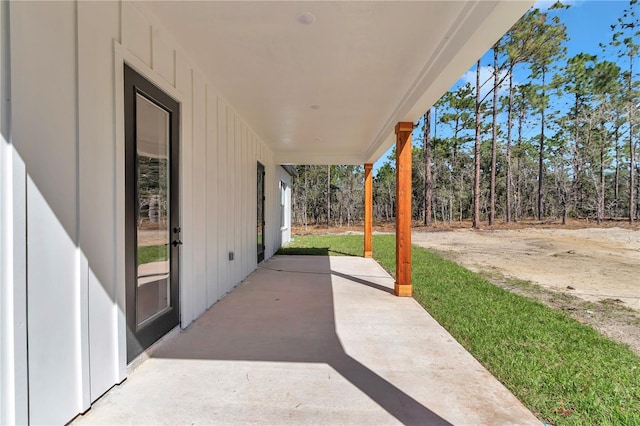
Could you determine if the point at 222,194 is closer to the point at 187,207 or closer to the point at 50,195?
the point at 187,207

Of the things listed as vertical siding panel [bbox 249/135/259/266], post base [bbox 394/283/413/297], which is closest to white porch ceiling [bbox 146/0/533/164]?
vertical siding panel [bbox 249/135/259/266]

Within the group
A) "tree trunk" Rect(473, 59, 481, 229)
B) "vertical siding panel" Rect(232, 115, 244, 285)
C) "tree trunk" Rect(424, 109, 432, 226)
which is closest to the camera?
"vertical siding panel" Rect(232, 115, 244, 285)


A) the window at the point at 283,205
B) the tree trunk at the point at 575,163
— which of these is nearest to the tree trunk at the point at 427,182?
the tree trunk at the point at 575,163

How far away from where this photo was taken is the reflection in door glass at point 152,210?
2.58m

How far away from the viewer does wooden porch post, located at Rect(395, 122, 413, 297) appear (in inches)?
188

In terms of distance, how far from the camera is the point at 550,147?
24.3m

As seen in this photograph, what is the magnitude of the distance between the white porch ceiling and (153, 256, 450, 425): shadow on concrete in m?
2.62

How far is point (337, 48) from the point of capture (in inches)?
122

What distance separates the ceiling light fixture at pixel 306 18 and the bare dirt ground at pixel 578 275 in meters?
4.29

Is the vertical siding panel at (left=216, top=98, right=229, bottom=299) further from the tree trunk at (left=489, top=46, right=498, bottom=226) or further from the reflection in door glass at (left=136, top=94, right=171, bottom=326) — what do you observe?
the tree trunk at (left=489, top=46, right=498, bottom=226)

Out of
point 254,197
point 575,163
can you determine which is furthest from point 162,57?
point 575,163

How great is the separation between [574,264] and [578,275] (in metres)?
1.72

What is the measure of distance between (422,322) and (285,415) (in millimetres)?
2180

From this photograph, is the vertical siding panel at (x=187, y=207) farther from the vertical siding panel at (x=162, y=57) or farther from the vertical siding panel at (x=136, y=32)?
the vertical siding panel at (x=136, y=32)
